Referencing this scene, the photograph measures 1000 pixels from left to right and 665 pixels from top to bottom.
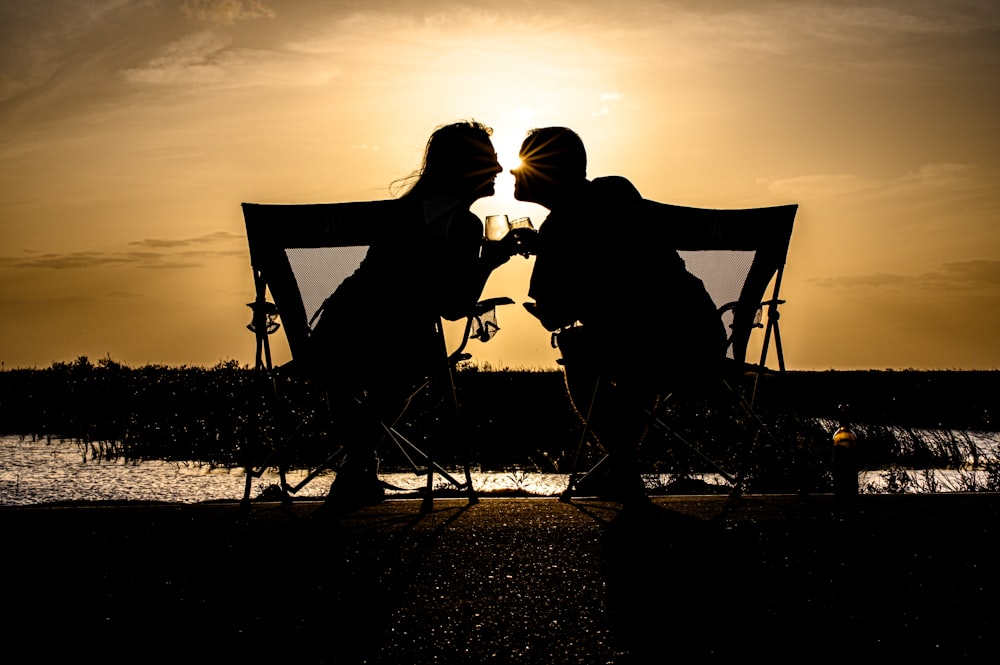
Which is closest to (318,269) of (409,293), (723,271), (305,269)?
(305,269)

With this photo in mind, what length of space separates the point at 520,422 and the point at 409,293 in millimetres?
4816

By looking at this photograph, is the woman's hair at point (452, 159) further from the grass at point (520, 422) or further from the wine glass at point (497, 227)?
the grass at point (520, 422)

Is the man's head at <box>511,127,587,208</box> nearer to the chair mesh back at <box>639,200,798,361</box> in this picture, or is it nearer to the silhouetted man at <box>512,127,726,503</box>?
the silhouetted man at <box>512,127,726,503</box>

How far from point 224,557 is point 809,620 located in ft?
5.11

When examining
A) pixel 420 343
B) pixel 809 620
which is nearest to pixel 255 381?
pixel 420 343

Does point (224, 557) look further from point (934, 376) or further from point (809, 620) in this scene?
point (934, 376)

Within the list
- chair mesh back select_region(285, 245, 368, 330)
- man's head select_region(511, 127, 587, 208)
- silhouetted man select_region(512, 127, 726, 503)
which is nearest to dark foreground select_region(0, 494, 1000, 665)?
silhouetted man select_region(512, 127, 726, 503)

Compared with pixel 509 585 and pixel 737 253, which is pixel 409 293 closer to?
pixel 737 253

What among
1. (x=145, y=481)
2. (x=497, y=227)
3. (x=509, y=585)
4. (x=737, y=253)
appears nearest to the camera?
(x=509, y=585)

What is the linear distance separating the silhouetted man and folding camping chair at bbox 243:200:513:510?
0.28 meters

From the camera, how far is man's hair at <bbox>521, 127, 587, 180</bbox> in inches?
143

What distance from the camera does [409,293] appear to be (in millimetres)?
3656

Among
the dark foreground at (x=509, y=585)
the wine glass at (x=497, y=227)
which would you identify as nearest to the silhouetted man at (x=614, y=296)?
the wine glass at (x=497, y=227)

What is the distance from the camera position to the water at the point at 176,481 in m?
4.39
